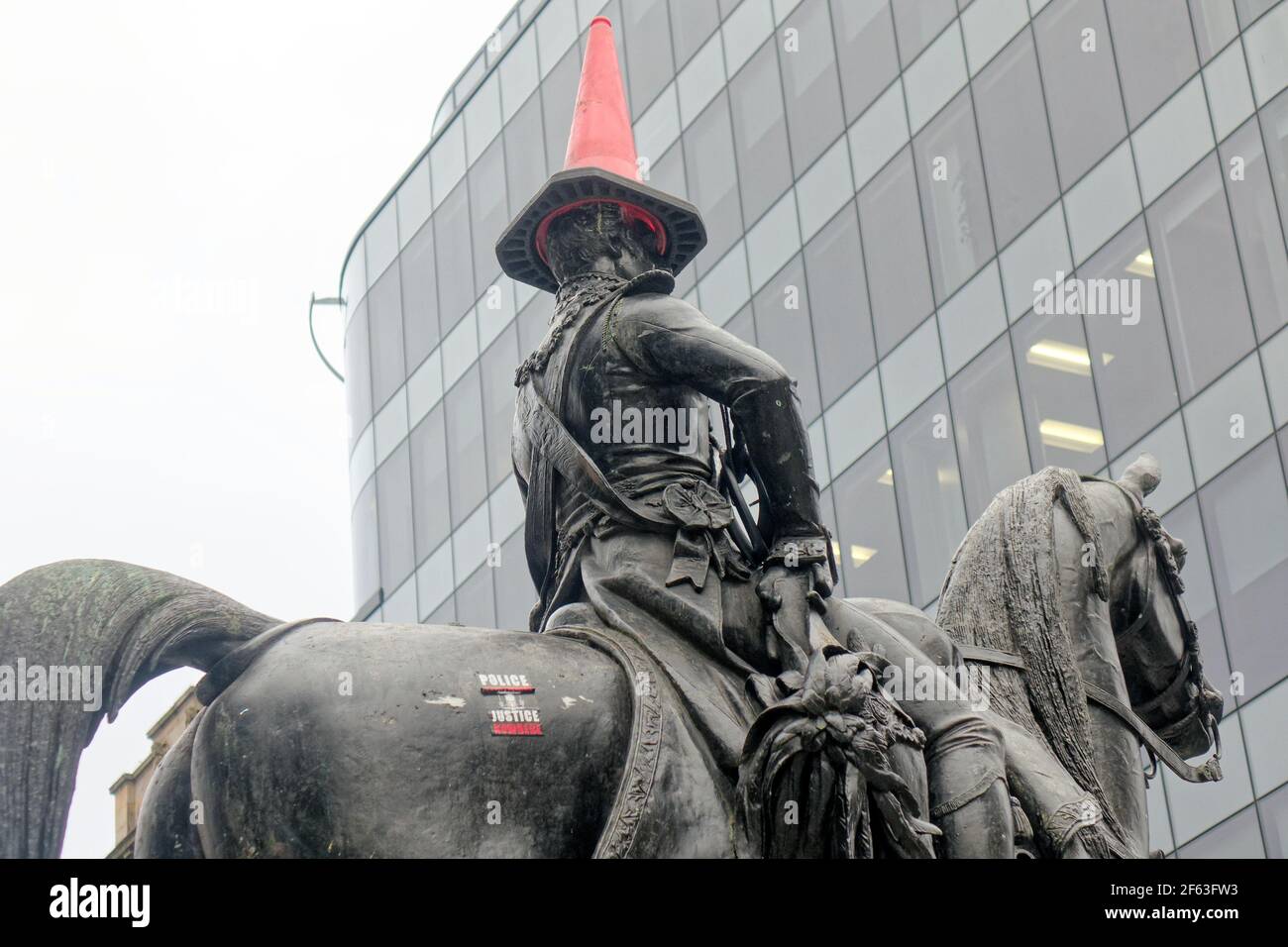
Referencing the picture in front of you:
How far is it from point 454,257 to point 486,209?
52.8 inches

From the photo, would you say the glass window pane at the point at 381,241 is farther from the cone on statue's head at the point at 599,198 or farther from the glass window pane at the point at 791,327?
the cone on statue's head at the point at 599,198

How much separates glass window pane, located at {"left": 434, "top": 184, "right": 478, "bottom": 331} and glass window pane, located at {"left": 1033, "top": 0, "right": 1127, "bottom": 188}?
1393 centimetres

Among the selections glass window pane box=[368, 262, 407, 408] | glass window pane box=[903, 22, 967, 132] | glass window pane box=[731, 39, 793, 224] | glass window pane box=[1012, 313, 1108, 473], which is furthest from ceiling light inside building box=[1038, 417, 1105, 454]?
glass window pane box=[368, 262, 407, 408]

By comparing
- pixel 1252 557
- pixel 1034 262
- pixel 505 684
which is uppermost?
pixel 1034 262

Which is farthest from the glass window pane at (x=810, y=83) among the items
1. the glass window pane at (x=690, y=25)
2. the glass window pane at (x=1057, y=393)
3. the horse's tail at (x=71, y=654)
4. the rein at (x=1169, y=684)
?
the horse's tail at (x=71, y=654)

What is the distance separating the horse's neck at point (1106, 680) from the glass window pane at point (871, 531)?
21.3 m

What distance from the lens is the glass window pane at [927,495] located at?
30484 millimetres

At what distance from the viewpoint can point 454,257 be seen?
4269 cm

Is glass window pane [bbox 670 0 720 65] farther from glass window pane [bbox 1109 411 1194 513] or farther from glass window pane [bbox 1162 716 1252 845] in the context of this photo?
glass window pane [bbox 1162 716 1252 845]

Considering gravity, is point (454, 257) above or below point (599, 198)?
above

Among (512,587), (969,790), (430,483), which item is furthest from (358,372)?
(969,790)

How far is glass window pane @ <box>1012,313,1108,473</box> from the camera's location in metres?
29.4

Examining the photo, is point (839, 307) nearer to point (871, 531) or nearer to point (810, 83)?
point (871, 531)

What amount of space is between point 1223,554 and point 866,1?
37.6 feet
